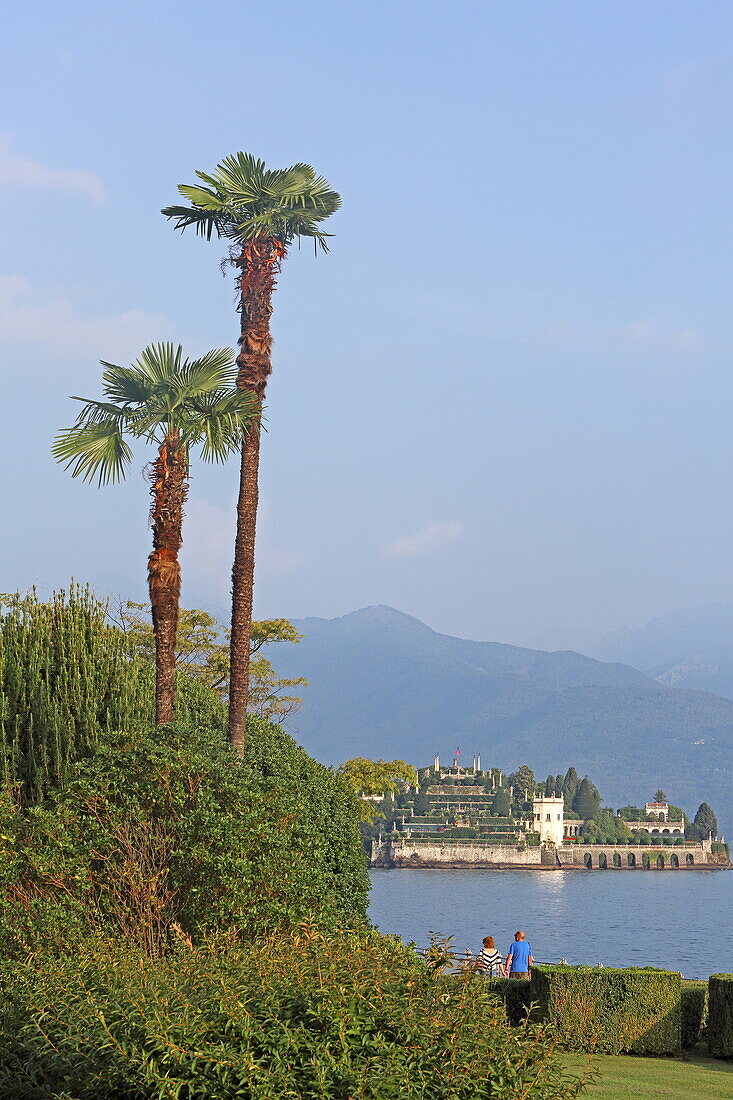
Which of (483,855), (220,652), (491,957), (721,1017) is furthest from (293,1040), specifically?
(483,855)

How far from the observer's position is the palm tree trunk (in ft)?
62.4

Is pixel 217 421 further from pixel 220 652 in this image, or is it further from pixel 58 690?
pixel 220 652

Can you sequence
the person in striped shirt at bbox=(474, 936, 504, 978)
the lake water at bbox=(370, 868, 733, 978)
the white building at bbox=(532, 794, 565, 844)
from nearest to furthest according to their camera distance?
the person in striped shirt at bbox=(474, 936, 504, 978) < the lake water at bbox=(370, 868, 733, 978) < the white building at bbox=(532, 794, 565, 844)

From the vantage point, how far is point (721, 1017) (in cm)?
1756

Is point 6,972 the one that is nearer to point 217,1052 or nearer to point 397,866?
point 217,1052

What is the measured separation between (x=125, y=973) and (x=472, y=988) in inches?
96.5

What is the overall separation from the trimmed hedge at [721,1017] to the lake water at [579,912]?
47.2 metres

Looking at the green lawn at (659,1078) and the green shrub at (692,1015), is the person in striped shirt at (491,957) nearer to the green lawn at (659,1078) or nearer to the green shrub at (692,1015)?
the green lawn at (659,1078)

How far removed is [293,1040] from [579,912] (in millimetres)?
136194

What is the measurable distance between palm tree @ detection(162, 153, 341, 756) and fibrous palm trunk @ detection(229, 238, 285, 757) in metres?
0.02

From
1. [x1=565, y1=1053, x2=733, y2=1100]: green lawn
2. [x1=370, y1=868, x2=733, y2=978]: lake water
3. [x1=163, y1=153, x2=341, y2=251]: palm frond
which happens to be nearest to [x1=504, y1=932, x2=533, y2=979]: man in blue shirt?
[x1=565, y1=1053, x2=733, y2=1100]: green lawn

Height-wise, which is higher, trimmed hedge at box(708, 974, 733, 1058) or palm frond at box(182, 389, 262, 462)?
palm frond at box(182, 389, 262, 462)

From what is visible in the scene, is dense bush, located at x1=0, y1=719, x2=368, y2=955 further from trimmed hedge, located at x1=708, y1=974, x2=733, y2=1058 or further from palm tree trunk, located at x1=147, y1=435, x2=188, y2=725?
trimmed hedge, located at x1=708, y1=974, x2=733, y2=1058

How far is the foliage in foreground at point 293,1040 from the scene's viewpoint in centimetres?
603
